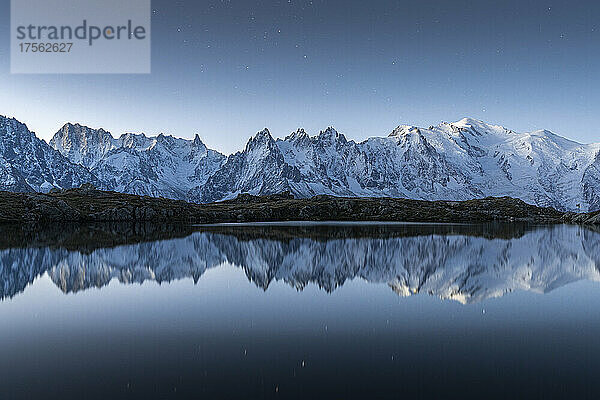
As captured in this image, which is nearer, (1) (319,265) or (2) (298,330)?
(2) (298,330)

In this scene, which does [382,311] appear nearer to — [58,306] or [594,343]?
[594,343]

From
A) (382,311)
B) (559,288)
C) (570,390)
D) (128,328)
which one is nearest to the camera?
(570,390)

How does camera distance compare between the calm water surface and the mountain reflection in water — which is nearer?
the calm water surface

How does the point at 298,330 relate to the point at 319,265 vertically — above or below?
below

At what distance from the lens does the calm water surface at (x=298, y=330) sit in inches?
796

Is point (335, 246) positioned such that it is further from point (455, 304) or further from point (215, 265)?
point (455, 304)

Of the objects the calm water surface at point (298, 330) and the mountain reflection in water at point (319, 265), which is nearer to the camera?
the calm water surface at point (298, 330)

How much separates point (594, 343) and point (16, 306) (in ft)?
145

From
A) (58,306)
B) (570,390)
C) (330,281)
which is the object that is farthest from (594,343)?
(58,306)

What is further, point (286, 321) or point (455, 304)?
point (455, 304)

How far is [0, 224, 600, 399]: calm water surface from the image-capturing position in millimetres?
20219

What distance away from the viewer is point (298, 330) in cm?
3000

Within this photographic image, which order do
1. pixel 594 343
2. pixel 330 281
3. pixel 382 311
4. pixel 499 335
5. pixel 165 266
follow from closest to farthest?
pixel 594 343 < pixel 499 335 < pixel 382 311 < pixel 330 281 < pixel 165 266

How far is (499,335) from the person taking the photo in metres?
28.6
